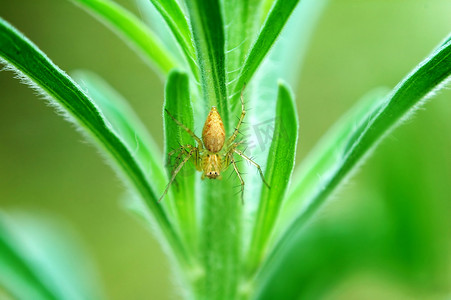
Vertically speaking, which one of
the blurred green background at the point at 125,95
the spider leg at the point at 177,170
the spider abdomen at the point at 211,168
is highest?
the spider leg at the point at 177,170

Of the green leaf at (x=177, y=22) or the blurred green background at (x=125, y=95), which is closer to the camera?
the green leaf at (x=177, y=22)

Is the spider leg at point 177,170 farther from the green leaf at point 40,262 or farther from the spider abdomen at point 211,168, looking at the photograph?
the green leaf at point 40,262

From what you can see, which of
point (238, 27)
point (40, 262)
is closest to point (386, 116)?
point (238, 27)

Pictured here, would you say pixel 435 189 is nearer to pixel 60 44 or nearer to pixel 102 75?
pixel 102 75

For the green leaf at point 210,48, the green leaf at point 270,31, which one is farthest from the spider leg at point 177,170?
the green leaf at point 270,31

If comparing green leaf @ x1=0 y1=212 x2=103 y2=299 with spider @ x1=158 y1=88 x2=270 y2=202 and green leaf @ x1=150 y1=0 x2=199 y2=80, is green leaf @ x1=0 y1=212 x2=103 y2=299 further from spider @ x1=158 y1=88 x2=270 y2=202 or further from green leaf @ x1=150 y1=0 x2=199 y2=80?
green leaf @ x1=150 y1=0 x2=199 y2=80

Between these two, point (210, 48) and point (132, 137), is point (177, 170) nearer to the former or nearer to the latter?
point (132, 137)

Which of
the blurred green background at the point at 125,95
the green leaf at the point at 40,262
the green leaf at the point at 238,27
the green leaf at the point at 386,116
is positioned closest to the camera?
the green leaf at the point at 386,116
